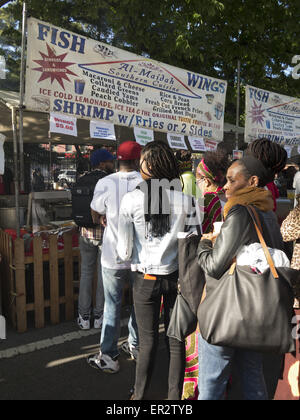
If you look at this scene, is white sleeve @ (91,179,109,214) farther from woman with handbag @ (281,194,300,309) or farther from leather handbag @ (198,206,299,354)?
leather handbag @ (198,206,299,354)

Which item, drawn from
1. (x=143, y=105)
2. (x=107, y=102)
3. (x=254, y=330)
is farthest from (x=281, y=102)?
(x=254, y=330)

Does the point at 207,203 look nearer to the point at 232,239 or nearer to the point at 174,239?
the point at 174,239

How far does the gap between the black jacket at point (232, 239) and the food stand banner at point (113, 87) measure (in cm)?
280

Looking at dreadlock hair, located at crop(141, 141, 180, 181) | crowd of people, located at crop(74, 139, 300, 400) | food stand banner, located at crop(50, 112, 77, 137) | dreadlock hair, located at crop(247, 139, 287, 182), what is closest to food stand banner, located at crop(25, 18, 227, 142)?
food stand banner, located at crop(50, 112, 77, 137)

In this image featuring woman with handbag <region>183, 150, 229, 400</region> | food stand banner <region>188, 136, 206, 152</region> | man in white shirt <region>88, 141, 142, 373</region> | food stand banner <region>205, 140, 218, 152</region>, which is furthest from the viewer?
food stand banner <region>205, 140, 218, 152</region>

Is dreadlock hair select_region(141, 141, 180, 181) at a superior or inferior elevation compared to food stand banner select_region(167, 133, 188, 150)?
inferior

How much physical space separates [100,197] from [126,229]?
2.81 ft

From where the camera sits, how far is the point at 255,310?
1.75 metres

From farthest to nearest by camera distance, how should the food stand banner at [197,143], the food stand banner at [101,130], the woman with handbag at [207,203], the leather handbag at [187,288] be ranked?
the food stand banner at [197,143] < the food stand banner at [101,130] < the woman with handbag at [207,203] < the leather handbag at [187,288]

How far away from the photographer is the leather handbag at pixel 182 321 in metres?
2.31

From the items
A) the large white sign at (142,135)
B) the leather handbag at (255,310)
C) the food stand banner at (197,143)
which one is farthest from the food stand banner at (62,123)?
the leather handbag at (255,310)

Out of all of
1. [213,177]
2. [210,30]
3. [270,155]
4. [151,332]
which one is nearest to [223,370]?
[151,332]

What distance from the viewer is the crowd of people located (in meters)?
1.96

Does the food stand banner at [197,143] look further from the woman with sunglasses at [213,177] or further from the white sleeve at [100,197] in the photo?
the white sleeve at [100,197]
